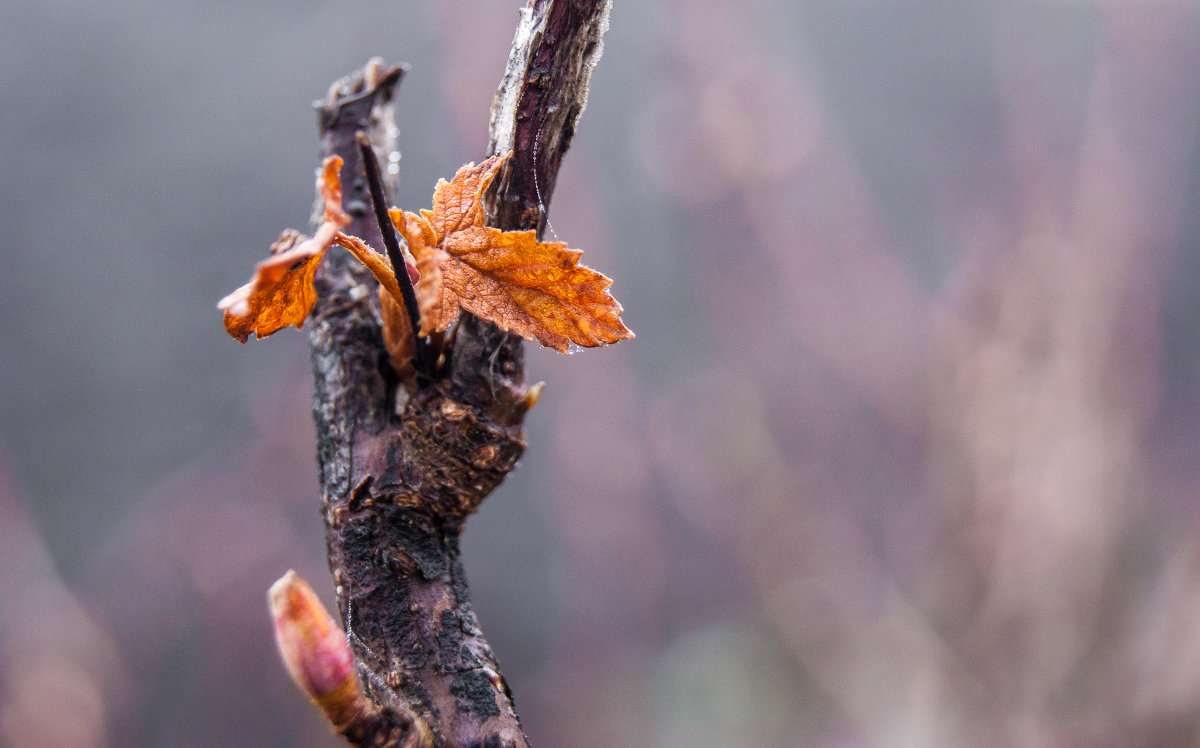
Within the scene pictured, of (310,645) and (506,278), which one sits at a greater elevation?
(506,278)

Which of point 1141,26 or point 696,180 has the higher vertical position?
point 1141,26

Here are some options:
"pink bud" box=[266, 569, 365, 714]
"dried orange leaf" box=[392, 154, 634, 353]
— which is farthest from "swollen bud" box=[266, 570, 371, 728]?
"dried orange leaf" box=[392, 154, 634, 353]

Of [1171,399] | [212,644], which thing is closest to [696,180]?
[1171,399]

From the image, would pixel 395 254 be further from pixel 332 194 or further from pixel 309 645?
pixel 309 645

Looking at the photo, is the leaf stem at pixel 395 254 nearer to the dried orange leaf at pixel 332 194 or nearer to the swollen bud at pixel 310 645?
the dried orange leaf at pixel 332 194

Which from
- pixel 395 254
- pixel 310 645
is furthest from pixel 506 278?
pixel 310 645

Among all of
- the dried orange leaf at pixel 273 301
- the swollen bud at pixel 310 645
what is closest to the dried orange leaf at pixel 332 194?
the dried orange leaf at pixel 273 301

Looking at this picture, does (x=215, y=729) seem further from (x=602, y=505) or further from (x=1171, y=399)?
(x=1171, y=399)

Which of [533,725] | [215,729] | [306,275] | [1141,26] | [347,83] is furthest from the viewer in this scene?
[1141,26]
